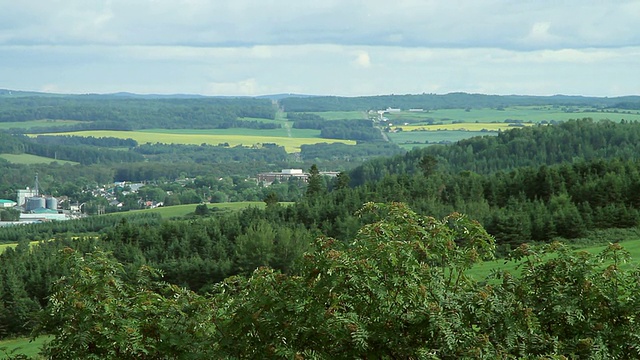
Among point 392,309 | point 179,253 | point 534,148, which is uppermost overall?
point 392,309

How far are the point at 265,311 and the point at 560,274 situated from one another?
3862mm

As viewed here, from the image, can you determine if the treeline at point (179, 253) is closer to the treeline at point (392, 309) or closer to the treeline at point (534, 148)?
the treeline at point (392, 309)

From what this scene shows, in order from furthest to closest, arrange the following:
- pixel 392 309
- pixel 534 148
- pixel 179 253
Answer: pixel 534 148
pixel 179 253
pixel 392 309

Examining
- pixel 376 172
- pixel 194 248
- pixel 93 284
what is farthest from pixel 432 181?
pixel 93 284

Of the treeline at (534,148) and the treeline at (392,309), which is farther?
the treeline at (534,148)

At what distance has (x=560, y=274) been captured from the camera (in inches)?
485

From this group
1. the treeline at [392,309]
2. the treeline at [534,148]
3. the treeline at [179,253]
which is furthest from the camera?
the treeline at [534,148]

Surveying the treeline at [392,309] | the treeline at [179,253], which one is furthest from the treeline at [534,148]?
the treeline at [392,309]

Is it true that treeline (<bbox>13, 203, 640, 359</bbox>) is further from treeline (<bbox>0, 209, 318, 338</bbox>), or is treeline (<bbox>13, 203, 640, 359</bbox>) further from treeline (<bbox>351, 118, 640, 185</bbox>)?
treeline (<bbox>351, 118, 640, 185</bbox>)

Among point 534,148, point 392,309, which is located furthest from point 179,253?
point 534,148

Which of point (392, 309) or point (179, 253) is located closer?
point (392, 309)

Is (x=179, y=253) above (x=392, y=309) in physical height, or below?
below

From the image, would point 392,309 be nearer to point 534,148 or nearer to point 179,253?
point 179,253

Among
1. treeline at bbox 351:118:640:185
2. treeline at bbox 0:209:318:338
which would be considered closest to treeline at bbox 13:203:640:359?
treeline at bbox 0:209:318:338
